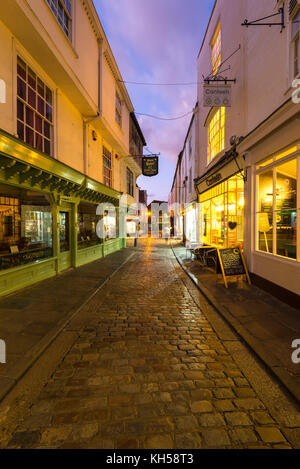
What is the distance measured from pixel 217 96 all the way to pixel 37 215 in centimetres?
800

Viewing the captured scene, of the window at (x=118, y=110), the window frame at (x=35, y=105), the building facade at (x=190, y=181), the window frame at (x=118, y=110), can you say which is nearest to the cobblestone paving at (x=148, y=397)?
the window frame at (x=35, y=105)

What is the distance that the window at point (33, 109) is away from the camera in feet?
22.9

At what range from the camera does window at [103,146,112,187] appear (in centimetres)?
1458

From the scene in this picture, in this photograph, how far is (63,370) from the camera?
3.20 meters

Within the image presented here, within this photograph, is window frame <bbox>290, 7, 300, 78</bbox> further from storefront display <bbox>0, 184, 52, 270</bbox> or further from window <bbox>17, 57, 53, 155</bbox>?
storefront display <bbox>0, 184, 52, 270</bbox>

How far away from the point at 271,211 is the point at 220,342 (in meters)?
4.50

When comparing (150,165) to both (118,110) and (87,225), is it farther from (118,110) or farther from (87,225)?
(87,225)

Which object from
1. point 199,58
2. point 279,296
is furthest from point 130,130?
point 279,296

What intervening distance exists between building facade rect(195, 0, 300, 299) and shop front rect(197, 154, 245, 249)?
0.04 meters

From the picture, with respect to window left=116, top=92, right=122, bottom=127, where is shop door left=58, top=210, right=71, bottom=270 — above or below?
below

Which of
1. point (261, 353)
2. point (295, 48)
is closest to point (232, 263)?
point (261, 353)

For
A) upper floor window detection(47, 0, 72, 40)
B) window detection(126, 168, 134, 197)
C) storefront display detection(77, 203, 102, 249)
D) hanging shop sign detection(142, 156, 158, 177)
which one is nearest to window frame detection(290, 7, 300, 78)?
upper floor window detection(47, 0, 72, 40)

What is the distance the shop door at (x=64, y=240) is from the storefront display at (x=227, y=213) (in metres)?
7.18

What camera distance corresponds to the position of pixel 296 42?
18.2 ft
